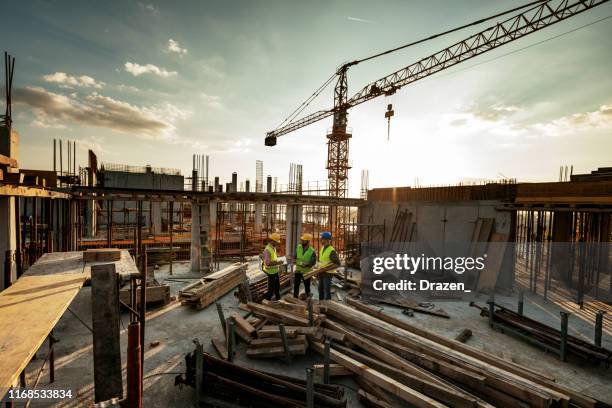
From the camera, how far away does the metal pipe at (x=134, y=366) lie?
3553 mm

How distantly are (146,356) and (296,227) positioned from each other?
10.7 meters

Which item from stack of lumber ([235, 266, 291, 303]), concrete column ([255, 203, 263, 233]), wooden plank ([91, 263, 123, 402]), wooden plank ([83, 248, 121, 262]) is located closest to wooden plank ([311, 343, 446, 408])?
wooden plank ([91, 263, 123, 402])

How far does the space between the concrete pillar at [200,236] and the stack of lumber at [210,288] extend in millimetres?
2929

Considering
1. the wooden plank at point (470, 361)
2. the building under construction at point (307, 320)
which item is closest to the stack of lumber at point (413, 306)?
the building under construction at point (307, 320)

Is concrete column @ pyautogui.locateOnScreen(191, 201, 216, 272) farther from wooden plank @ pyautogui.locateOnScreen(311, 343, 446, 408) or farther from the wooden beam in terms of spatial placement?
wooden plank @ pyautogui.locateOnScreen(311, 343, 446, 408)

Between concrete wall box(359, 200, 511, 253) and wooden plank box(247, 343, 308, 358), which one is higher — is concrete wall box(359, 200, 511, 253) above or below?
above

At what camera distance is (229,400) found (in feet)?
15.1

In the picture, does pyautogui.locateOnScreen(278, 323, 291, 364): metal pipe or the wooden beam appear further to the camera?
pyautogui.locateOnScreen(278, 323, 291, 364): metal pipe

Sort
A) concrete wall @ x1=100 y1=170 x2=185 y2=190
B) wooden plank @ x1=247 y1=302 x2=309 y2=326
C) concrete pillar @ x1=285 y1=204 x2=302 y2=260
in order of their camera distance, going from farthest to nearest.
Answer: concrete wall @ x1=100 y1=170 x2=185 y2=190 → concrete pillar @ x1=285 y1=204 x2=302 y2=260 → wooden plank @ x1=247 y1=302 x2=309 y2=326

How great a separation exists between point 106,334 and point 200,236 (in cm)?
1027

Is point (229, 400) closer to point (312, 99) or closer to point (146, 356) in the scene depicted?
point (146, 356)

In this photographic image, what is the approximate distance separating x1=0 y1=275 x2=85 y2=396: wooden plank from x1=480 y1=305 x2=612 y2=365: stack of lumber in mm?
9218

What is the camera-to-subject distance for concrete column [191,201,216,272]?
13.4m

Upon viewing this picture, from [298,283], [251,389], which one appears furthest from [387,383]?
[298,283]
